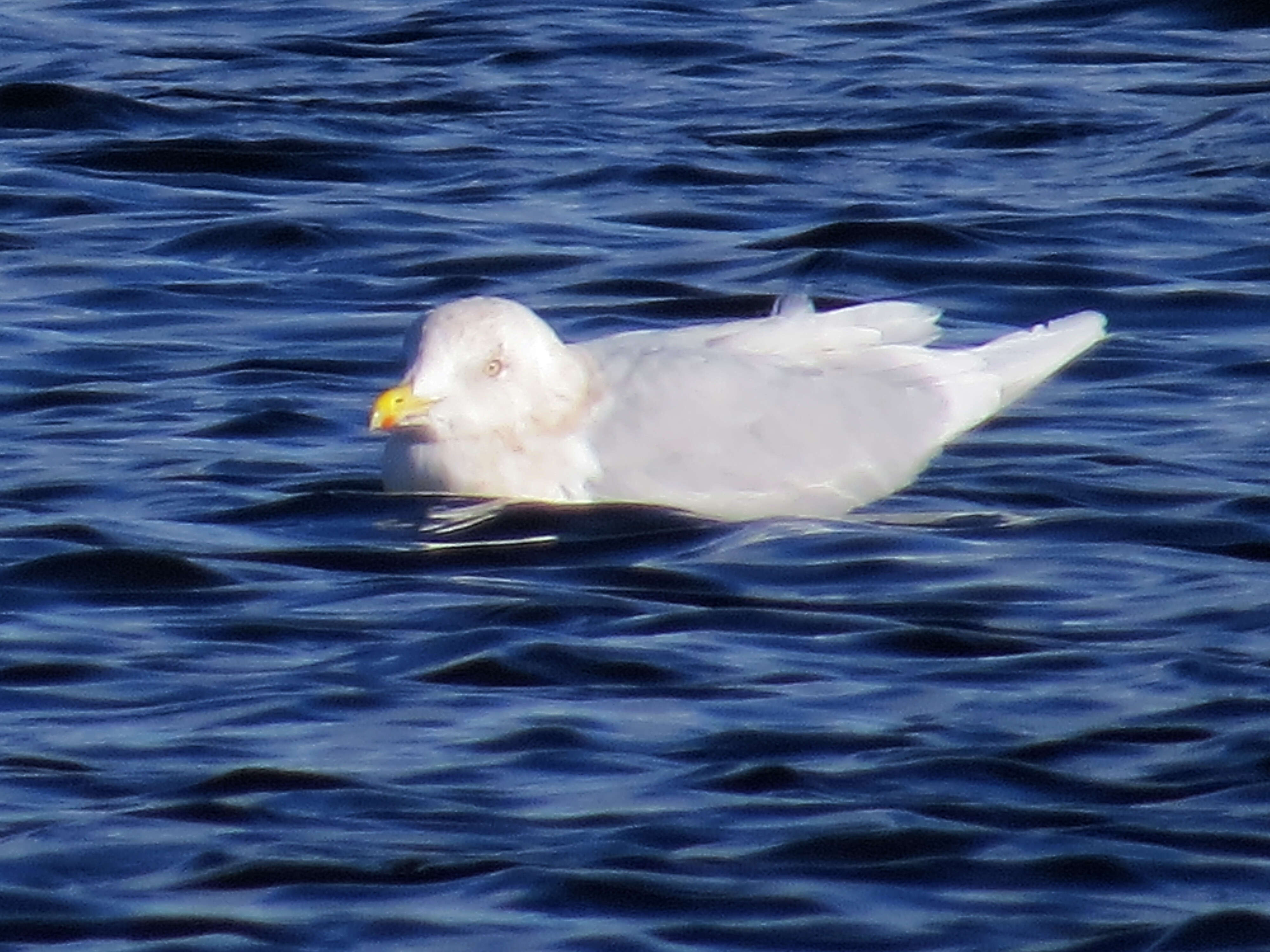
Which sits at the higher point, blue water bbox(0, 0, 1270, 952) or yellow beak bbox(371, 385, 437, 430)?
yellow beak bbox(371, 385, 437, 430)

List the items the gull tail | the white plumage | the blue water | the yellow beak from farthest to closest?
the gull tail → the white plumage → the yellow beak → the blue water

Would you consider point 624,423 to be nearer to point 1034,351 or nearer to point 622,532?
point 622,532

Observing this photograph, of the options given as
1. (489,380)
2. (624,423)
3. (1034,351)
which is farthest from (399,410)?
(1034,351)

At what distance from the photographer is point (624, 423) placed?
8.23 metres

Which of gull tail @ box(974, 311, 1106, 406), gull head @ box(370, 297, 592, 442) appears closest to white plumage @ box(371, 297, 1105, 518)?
gull head @ box(370, 297, 592, 442)

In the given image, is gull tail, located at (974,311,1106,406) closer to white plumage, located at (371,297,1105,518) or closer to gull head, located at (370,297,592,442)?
white plumage, located at (371,297,1105,518)

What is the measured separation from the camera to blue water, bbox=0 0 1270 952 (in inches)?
226

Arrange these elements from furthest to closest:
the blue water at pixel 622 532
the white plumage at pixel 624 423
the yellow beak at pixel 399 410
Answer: the white plumage at pixel 624 423
the yellow beak at pixel 399 410
the blue water at pixel 622 532

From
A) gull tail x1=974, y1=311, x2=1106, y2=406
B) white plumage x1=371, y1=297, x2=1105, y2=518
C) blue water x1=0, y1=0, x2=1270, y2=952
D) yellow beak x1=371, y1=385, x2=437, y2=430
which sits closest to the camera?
blue water x1=0, y1=0, x2=1270, y2=952

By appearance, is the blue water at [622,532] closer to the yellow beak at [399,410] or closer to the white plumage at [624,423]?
the white plumage at [624,423]

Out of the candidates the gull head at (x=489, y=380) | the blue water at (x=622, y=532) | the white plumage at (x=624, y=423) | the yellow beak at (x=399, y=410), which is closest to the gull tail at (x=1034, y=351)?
the blue water at (x=622, y=532)

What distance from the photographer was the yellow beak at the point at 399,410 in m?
8.03

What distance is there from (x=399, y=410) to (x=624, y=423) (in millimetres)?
532

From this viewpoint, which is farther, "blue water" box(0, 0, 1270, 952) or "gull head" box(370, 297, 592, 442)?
"gull head" box(370, 297, 592, 442)
